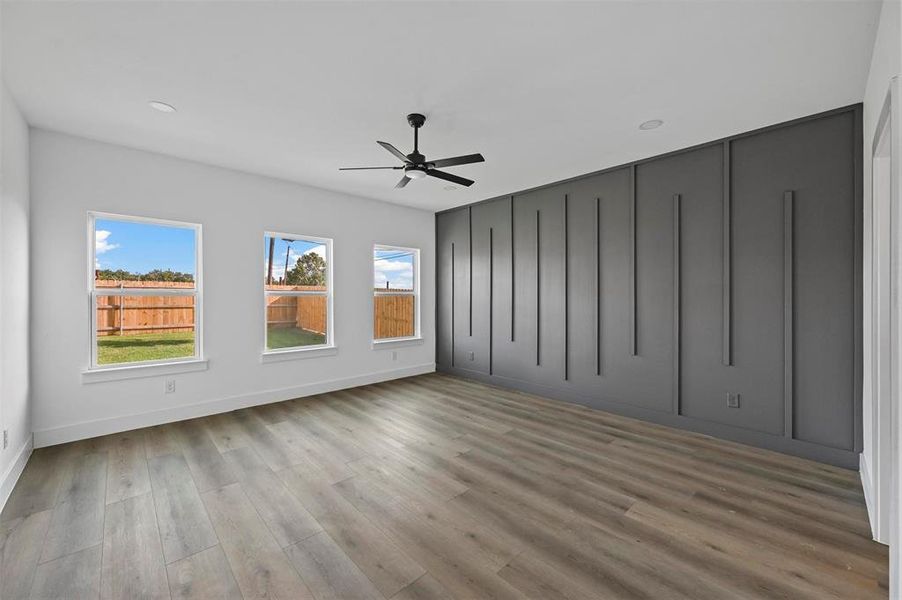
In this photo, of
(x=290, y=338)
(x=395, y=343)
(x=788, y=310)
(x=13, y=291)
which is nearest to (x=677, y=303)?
(x=788, y=310)

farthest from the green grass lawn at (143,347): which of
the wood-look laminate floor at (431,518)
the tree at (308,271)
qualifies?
the tree at (308,271)

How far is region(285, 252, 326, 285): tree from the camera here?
4.91 meters

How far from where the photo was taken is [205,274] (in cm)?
413

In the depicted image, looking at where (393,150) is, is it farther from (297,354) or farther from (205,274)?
(297,354)

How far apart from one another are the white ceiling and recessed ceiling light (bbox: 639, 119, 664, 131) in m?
0.07

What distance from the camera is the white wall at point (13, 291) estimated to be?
249 centimetres

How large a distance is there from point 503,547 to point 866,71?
3.61 meters

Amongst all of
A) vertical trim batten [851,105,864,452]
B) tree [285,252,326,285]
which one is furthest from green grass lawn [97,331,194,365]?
vertical trim batten [851,105,864,452]

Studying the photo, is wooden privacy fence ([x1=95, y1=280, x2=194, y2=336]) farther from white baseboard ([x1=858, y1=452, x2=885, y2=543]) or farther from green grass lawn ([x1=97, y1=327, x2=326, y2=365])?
white baseboard ([x1=858, y1=452, x2=885, y2=543])

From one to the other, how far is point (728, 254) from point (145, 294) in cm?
554

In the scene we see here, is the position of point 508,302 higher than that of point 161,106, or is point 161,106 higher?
point 161,106

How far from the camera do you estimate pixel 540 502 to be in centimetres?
241

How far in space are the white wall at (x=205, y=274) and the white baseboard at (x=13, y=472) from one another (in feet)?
0.93

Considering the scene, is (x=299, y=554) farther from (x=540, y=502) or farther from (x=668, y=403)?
(x=668, y=403)
